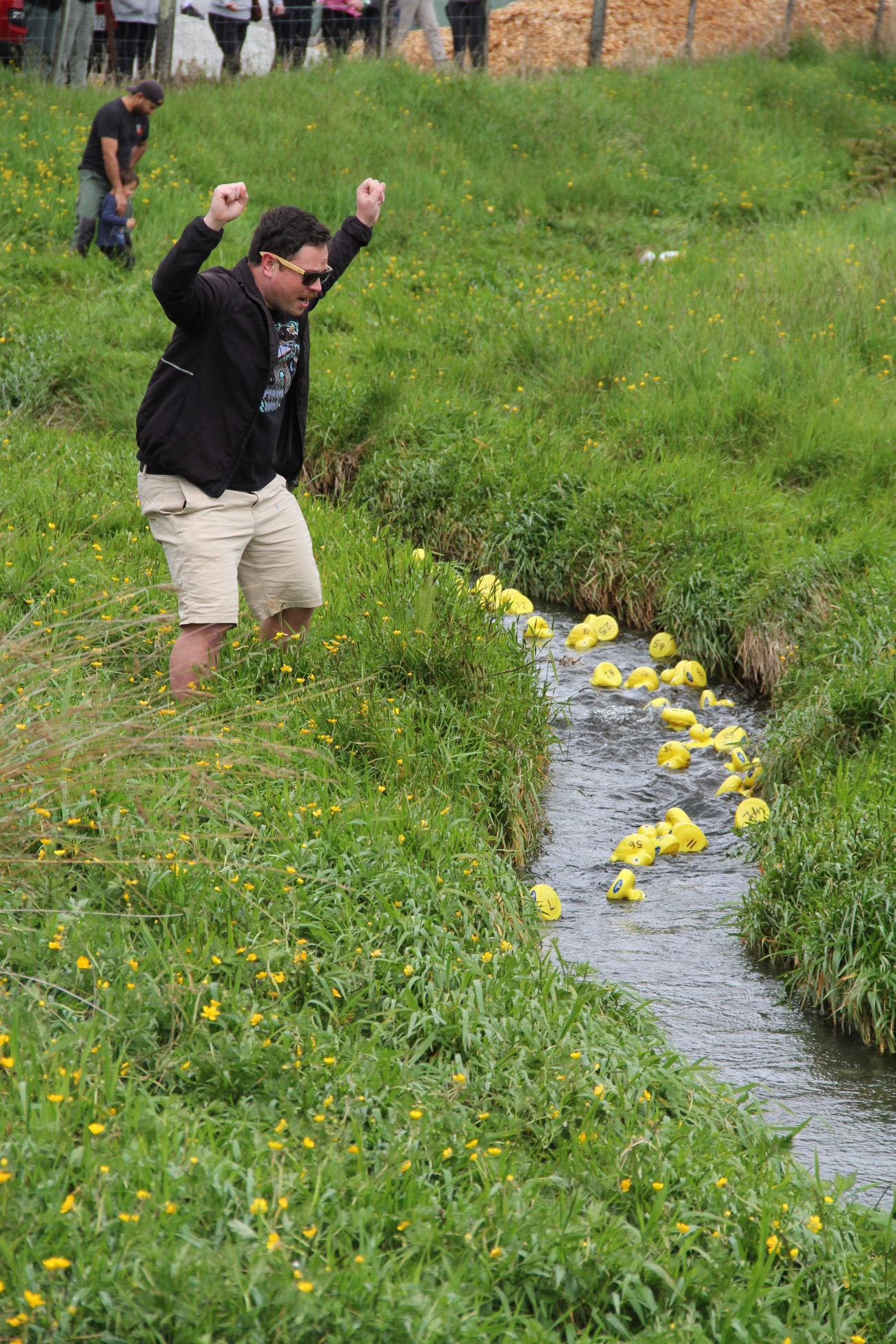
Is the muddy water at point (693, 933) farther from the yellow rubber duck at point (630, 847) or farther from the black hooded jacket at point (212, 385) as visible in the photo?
the black hooded jacket at point (212, 385)

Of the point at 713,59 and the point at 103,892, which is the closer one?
the point at 103,892

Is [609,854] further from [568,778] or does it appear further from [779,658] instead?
[779,658]

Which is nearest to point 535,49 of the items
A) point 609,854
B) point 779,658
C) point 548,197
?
point 548,197

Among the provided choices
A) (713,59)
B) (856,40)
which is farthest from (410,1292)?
(856,40)

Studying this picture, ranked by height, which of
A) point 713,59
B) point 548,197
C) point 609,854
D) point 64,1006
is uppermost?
point 713,59

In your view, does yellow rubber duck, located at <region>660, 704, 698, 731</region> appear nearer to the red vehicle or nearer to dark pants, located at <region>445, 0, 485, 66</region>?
the red vehicle

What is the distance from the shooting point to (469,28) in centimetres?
1688

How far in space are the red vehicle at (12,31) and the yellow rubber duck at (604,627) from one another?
11107 millimetres

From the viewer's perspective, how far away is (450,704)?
554 centimetres

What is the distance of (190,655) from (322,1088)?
1943 mm

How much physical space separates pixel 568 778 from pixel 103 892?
2936mm

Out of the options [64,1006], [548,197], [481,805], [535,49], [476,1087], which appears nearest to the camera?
[64,1006]

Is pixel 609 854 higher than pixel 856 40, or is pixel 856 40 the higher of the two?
pixel 856 40

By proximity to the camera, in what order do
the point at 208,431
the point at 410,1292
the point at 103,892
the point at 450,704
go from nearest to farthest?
the point at 410,1292
the point at 103,892
the point at 208,431
the point at 450,704
